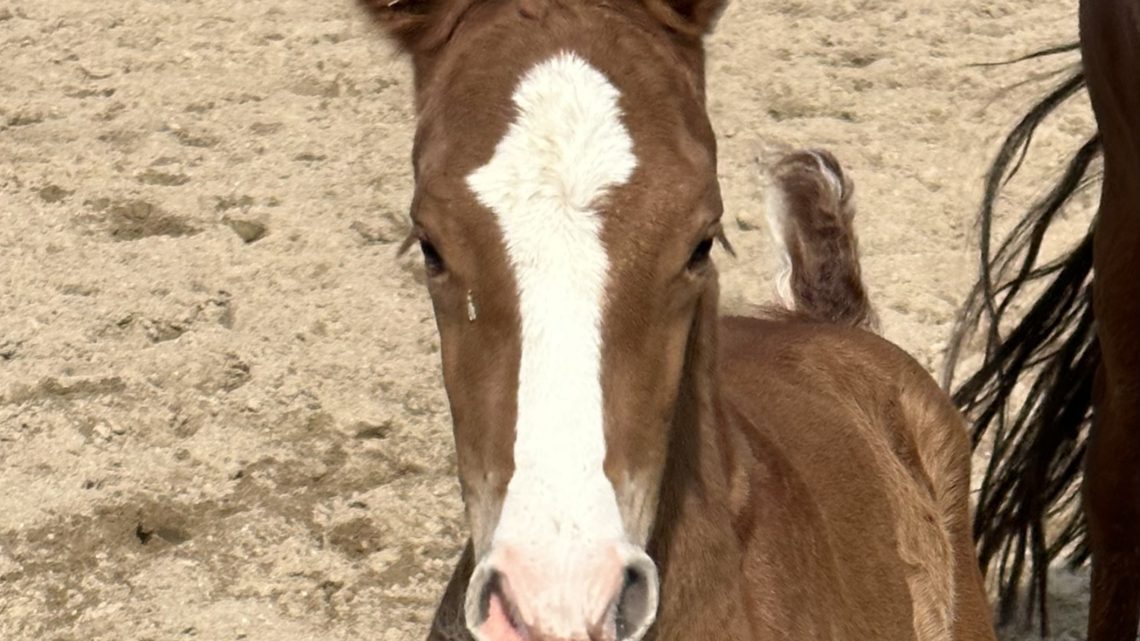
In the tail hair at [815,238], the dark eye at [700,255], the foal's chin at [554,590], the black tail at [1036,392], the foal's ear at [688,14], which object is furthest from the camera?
the black tail at [1036,392]

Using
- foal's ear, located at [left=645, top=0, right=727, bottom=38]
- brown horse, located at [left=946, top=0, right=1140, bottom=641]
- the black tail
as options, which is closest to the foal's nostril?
foal's ear, located at [left=645, top=0, right=727, bottom=38]

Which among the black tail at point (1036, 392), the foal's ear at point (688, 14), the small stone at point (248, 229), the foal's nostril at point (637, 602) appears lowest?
the small stone at point (248, 229)

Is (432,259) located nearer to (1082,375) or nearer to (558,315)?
(558,315)

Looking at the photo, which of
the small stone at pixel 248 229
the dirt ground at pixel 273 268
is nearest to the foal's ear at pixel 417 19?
the dirt ground at pixel 273 268

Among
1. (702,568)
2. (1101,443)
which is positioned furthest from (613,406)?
(1101,443)

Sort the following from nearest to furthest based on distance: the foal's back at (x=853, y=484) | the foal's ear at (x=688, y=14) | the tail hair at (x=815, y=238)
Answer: the foal's ear at (x=688, y=14) < the foal's back at (x=853, y=484) < the tail hair at (x=815, y=238)

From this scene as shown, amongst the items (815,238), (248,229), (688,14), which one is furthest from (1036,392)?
(248,229)

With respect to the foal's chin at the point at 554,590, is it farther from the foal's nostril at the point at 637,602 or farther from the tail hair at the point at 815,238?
the tail hair at the point at 815,238

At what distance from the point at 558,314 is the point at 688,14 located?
1.94 feet

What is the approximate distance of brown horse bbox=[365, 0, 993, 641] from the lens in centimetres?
210

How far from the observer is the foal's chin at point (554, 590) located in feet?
Answer: 6.63

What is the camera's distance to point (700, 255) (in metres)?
2.29

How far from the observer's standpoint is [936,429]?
136 inches

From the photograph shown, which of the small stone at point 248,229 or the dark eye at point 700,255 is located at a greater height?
the dark eye at point 700,255
